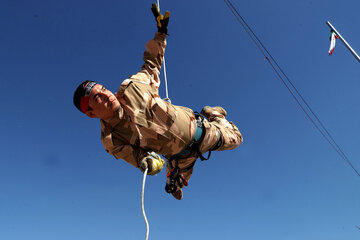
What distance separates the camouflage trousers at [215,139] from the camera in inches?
124

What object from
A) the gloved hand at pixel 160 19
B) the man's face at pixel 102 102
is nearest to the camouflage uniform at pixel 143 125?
the man's face at pixel 102 102

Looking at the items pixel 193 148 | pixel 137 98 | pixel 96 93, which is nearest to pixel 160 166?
pixel 193 148

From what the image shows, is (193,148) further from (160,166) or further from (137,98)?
(137,98)

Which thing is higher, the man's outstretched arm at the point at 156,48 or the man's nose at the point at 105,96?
the man's outstretched arm at the point at 156,48

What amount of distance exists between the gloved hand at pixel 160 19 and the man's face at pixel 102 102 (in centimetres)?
133

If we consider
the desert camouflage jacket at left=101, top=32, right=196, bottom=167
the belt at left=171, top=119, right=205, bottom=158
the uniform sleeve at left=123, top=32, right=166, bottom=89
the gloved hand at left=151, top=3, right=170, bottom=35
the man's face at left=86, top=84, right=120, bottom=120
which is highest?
the gloved hand at left=151, top=3, right=170, bottom=35

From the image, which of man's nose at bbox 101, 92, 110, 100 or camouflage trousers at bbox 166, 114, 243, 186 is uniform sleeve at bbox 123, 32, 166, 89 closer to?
man's nose at bbox 101, 92, 110, 100

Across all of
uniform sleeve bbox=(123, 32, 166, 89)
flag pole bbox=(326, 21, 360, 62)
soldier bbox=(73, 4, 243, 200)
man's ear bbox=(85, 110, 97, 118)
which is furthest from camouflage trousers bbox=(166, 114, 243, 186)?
flag pole bbox=(326, 21, 360, 62)

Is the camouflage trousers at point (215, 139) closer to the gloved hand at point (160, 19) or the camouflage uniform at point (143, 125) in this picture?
the camouflage uniform at point (143, 125)

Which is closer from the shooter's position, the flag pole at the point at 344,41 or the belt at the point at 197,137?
the belt at the point at 197,137

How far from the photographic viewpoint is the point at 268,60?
548cm

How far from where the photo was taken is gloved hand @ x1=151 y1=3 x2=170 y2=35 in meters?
3.17

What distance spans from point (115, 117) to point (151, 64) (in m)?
1.03

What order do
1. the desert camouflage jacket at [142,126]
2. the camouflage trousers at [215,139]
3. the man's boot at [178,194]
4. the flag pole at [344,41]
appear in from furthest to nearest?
the flag pole at [344,41], the man's boot at [178,194], the camouflage trousers at [215,139], the desert camouflage jacket at [142,126]
